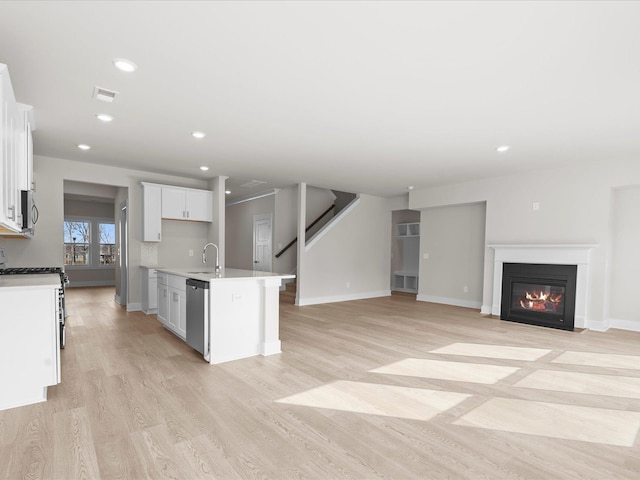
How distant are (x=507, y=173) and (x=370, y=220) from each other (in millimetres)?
3308

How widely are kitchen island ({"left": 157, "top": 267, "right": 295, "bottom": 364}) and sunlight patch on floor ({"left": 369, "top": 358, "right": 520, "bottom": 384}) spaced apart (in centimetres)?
132

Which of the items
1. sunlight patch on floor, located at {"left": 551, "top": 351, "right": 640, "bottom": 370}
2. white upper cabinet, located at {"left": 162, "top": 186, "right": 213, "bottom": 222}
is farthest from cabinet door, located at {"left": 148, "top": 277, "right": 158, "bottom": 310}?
sunlight patch on floor, located at {"left": 551, "top": 351, "right": 640, "bottom": 370}

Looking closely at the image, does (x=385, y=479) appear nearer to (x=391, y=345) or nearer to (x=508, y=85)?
(x=391, y=345)

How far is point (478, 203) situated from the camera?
22.5 ft

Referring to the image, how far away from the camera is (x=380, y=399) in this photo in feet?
8.98

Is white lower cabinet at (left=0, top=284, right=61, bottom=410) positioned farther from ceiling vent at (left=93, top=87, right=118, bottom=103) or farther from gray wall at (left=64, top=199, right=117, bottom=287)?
gray wall at (left=64, top=199, right=117, bottom=287)

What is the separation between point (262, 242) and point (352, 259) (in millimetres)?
2742

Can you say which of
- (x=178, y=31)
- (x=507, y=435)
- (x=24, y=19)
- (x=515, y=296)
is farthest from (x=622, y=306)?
(x=24, y=19)

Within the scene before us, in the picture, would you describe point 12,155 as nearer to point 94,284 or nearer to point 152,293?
point 152,293

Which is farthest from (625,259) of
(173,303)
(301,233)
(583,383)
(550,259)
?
(173,303)

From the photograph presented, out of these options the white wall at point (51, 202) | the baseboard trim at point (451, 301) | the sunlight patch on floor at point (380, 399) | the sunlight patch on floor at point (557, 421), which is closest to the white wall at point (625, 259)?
the baseboard trim at point (451, 301)

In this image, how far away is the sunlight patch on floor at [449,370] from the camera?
10.6 feet

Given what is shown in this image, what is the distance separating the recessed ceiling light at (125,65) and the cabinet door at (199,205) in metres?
3.98

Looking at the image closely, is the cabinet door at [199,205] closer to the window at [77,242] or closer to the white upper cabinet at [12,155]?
the white upper cabinet at [12,155]
